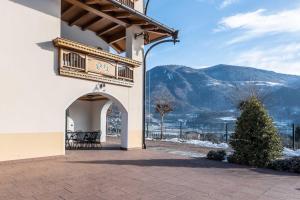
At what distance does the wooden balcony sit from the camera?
9820mm

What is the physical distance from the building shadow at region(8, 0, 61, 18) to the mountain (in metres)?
38.6

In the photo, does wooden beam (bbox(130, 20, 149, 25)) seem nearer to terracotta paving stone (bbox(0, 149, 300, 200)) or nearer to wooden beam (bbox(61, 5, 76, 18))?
wooden beam (bbox(61, 5, 76, 18))

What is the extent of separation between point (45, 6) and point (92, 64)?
101 inches

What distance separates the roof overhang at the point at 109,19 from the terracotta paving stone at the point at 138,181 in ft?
19.4

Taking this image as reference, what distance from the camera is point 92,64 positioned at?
35.7 feet

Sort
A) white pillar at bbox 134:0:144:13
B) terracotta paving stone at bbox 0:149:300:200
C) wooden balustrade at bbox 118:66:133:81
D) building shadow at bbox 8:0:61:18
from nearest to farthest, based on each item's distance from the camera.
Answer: terracotta paving stone at bbox 0:149:300:200 < building shadow at bbox 8:0:61:18 < wooden balustrade at bbox 118:66:133:81 < white pillar at bbox 134:0:144:13

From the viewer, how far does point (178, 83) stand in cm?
10200

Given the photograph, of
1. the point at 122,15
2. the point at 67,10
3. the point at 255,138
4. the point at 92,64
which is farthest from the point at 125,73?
the point at 255,138

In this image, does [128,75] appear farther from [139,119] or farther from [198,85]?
[198,85]

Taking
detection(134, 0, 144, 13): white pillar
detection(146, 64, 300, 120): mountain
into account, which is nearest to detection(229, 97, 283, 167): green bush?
detection(134, 0, 144, 13): white pillar

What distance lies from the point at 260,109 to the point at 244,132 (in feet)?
3.04

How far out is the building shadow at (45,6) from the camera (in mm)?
9011

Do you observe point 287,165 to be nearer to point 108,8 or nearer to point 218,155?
point 218,155

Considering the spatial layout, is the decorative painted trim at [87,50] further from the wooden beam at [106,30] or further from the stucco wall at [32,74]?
the wooden beam at [106,30]
